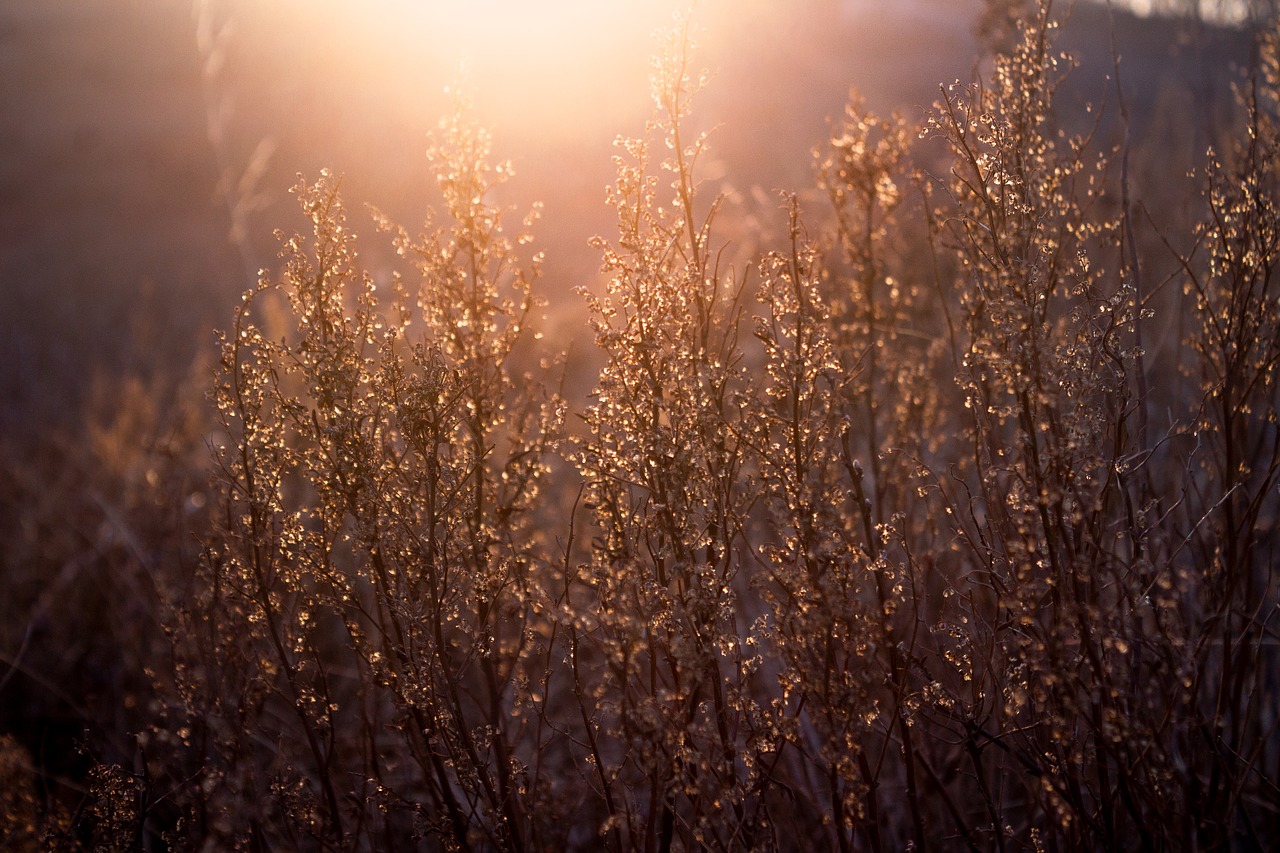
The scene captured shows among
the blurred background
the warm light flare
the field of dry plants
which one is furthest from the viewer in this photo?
the warm light flare

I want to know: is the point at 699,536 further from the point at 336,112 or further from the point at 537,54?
the point at 537,54

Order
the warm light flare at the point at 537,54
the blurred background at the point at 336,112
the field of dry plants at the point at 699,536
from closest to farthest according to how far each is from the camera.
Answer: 1. the field of dry plants at the point at 699,536
2. the blurred background at the point at 336,112
3. the warm light flare at the point at 537,54

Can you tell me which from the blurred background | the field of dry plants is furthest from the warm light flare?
the field of dry plants

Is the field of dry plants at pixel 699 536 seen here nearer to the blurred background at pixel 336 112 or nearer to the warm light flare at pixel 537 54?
the blurred background at pixel 336 112

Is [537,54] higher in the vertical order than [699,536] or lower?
higher

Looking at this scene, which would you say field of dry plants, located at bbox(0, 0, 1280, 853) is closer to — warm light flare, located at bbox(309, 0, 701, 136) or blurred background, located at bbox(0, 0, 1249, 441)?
blurred background, located at bbox(0, 0, 1249, 441)

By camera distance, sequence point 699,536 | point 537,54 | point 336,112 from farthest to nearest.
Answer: point 537,54 < point 336,112 < point 699,536

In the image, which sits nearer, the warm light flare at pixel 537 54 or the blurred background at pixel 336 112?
the blurred background at pixel 336 112

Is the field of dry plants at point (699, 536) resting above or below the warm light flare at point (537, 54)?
below

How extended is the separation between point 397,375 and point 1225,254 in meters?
1.65

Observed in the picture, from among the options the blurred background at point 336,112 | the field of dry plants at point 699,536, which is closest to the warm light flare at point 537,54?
the blurred background at point 336,112

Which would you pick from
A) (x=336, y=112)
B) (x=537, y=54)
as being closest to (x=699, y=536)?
(x=336, y=112)

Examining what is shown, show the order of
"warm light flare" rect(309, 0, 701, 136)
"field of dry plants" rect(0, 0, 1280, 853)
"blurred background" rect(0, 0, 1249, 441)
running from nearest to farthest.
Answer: "field of dry plants" rect(0, 0, 1280, 853) → "blurred background" rect(0, 0, 1249, 441) → "warm light flare" rect(309, 0, 701, 136)

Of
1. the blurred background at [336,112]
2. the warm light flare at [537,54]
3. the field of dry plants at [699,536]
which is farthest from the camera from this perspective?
the warm light flare at [537,54]
